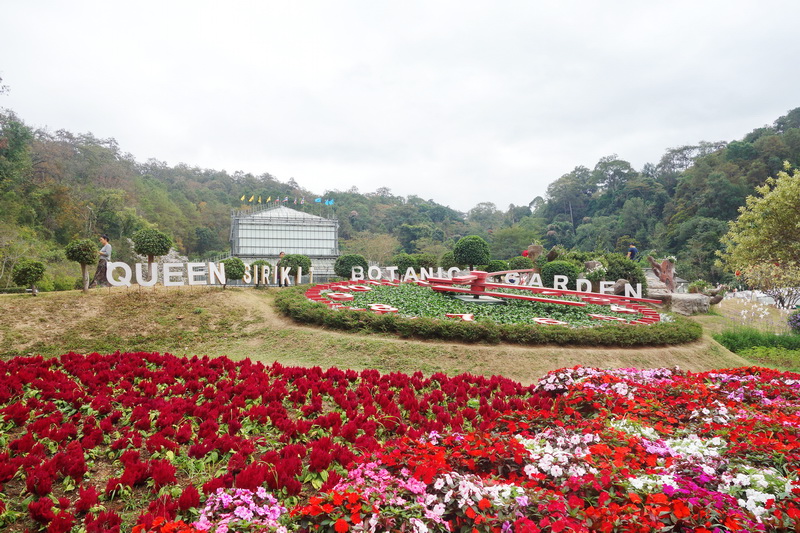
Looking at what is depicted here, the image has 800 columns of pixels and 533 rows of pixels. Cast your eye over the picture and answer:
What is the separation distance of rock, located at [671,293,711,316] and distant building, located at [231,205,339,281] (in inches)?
A: 1013

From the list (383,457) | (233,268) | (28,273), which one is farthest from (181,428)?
(233,268)

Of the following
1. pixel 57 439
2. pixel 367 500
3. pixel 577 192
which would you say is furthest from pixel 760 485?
pixel 577 192

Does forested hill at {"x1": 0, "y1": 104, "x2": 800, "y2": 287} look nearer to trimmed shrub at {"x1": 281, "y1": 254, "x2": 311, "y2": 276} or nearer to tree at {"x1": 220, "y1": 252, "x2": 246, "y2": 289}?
tree at {"x1": 220, "y1": 252, "x2": 246, "y2": 289}

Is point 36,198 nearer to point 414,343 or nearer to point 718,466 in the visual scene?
point 414,343

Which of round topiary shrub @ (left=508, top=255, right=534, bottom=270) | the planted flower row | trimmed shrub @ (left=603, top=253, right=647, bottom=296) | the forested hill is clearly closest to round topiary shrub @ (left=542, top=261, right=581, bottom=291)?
trimmed shrub @ (left=603, top=253, right=647, bottom=296)

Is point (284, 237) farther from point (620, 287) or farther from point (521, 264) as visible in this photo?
point (620, 287)

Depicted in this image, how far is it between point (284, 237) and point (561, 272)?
2702 centimetres

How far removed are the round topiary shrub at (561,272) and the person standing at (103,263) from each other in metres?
14.4

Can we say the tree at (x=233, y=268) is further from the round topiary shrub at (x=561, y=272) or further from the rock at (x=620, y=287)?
the rock at (x=620, y=287)

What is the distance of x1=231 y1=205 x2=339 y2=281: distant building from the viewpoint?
122 ft

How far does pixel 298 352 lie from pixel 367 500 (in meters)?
5.82

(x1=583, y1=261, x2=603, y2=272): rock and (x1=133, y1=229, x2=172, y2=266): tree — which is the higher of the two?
(x1=133, y1=229, x2=172, y2=266): tree

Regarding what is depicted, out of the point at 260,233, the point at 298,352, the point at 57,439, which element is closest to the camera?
the point at 57,439

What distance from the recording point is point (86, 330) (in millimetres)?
8562
